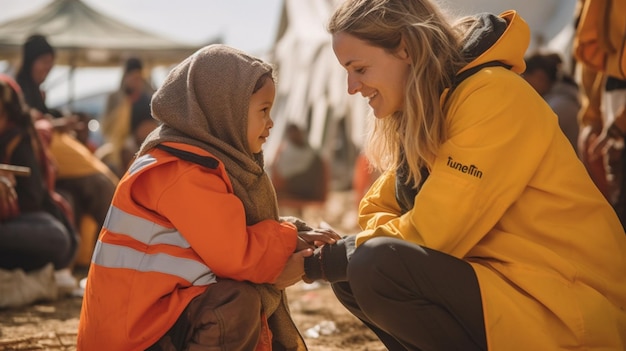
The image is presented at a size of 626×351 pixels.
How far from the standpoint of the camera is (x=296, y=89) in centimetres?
1328

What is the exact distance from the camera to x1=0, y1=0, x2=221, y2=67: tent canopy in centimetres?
1430

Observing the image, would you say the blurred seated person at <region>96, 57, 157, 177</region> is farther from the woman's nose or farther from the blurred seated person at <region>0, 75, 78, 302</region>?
the woman's nose

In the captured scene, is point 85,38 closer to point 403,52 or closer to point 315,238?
point 315,238

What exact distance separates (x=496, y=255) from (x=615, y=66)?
194cm

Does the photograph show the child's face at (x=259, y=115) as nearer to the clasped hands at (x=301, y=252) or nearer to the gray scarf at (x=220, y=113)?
the gray scarf at (x=220, y=113)

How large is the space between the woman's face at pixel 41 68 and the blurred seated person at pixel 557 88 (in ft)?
11.2

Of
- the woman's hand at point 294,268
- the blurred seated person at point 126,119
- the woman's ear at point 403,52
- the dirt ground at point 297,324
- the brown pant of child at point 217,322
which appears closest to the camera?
the brown pant of child at point 217,322

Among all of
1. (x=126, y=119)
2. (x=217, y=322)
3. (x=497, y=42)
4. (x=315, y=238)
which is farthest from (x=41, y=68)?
(x=497, y=42)

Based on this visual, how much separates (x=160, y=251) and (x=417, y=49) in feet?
3.20

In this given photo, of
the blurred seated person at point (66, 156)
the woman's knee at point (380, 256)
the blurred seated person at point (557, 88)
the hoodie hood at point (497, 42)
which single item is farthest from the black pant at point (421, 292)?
the blurred seated person at point (66, 156)

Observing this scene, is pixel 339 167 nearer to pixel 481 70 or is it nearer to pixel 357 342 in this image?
pixel 357 342

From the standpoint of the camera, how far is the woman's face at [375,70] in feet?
8.71

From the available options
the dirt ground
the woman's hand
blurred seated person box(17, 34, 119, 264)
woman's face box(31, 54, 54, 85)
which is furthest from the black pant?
woman's face box(31, 54, 54, 85)

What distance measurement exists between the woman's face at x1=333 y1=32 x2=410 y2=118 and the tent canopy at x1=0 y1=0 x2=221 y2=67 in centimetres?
1224
